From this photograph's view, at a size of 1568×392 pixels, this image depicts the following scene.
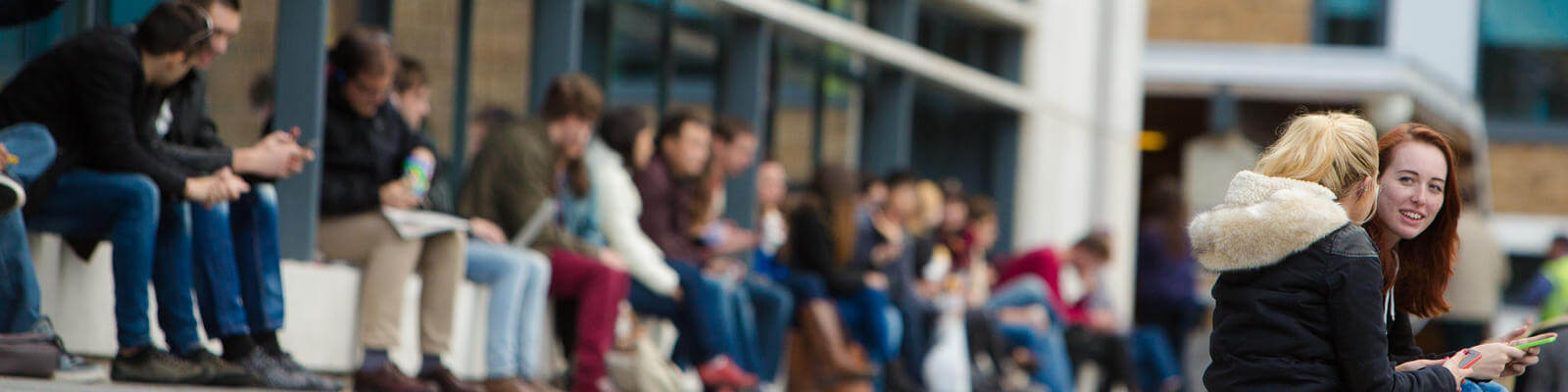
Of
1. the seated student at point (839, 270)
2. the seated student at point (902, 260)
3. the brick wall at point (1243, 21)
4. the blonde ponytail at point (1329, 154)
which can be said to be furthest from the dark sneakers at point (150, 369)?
the brick wall at point (1243, 21)

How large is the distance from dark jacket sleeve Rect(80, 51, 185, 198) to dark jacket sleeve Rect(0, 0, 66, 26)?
33 centimetres

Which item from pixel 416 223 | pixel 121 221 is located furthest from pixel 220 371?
pixel 416 223

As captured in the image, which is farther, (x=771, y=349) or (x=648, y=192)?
(x=771, y=349)

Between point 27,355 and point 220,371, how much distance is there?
0.68 meters

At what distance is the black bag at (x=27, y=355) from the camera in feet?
19.4

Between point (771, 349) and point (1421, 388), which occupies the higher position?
point (1421, 388)

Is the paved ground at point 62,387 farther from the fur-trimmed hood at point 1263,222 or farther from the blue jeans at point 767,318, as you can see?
the blue jeans at point 767,318

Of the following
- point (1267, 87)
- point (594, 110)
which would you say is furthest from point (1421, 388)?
point (1267, 87)

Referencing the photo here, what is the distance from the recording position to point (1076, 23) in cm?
1873

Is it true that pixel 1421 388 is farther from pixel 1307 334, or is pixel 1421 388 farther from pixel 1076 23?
pixel 1076 23

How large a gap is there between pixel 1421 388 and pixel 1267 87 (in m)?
18.4

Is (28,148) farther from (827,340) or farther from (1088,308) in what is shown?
(1088,308)

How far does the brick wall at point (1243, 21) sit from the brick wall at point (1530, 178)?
4594 mm

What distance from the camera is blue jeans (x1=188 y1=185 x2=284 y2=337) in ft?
21.6
